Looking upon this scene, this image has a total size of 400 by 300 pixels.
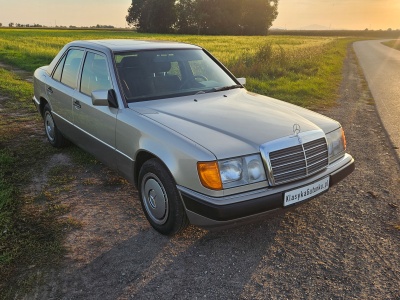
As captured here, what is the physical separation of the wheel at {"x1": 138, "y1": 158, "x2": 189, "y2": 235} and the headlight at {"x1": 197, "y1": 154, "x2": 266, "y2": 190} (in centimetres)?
38

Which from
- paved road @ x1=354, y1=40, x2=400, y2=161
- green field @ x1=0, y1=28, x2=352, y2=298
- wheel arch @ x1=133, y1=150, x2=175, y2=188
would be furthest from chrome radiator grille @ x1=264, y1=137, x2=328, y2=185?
paved road @ x1=354, y1=40, x2=400, y2=161

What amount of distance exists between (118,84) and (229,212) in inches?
72.9

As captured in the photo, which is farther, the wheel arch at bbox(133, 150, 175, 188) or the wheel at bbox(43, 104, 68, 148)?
the wheel at bbox(43, 104, 68, 148)

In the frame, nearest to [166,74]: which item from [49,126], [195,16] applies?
[49,126]

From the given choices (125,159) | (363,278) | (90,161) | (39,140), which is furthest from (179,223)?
(39,140)

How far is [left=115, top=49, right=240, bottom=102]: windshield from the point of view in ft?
12.5

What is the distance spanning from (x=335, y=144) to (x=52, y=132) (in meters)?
4.01

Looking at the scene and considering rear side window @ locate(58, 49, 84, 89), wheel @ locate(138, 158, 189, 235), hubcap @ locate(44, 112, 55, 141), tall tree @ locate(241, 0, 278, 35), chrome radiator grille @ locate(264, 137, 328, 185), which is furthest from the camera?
tall tree @ locate(241, 0, 278, 35)

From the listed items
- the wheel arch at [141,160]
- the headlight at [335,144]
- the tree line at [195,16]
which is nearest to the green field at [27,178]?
the wheel arch at [141,160]

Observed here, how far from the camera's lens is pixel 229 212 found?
8.79 ft

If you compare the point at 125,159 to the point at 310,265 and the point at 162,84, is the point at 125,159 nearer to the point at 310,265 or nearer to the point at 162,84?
the point at 162,84

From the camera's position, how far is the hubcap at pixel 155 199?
316 cm

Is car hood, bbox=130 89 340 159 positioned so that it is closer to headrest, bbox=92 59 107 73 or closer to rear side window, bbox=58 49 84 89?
headrest, bbox=92 59 107 73

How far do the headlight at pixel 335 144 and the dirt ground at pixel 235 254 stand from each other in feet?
2.04
